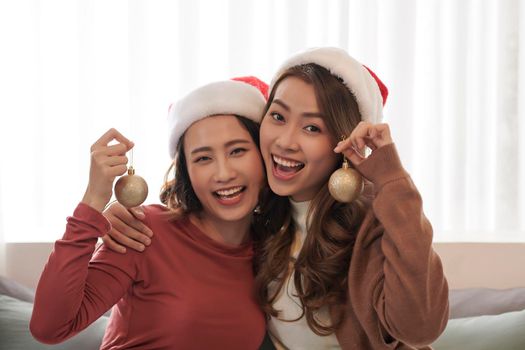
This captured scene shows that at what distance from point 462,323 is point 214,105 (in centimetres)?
97

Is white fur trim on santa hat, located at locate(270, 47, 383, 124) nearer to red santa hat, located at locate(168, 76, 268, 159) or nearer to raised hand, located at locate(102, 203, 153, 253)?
red santa hat, located at locate(168, 76, 268, 159)

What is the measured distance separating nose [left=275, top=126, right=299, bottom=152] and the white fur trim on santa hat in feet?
0.50

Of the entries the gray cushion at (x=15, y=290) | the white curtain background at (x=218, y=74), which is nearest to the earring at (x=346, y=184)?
the white curtain background at (x=218, y=74)

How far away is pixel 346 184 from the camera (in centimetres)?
147

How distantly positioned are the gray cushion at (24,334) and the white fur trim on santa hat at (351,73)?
0.98 meters

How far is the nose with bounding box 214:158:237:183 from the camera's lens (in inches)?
62.8

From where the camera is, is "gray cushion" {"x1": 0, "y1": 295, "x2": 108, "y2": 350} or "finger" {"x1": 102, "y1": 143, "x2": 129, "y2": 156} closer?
"finger" {"x1": 102, "y1": 143, "x2": 129, "y2": 156}

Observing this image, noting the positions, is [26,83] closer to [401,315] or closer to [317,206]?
[317,206]

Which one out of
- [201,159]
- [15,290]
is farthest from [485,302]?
[15,290]

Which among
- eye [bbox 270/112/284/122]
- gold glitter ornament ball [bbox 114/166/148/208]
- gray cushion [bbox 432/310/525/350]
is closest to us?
gold glitter ornament ball [bbox 114/166/148/208]

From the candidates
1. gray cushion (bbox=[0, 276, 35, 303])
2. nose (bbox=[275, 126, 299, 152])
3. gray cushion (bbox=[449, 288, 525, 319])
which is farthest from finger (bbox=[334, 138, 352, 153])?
gray cushion (bbox=[0, 276, 35, 303])

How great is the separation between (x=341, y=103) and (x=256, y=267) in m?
0.43

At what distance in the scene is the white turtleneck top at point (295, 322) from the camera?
1.64 meters

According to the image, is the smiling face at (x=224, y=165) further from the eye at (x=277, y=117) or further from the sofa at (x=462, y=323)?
the sofa at (x=462, y=323)
